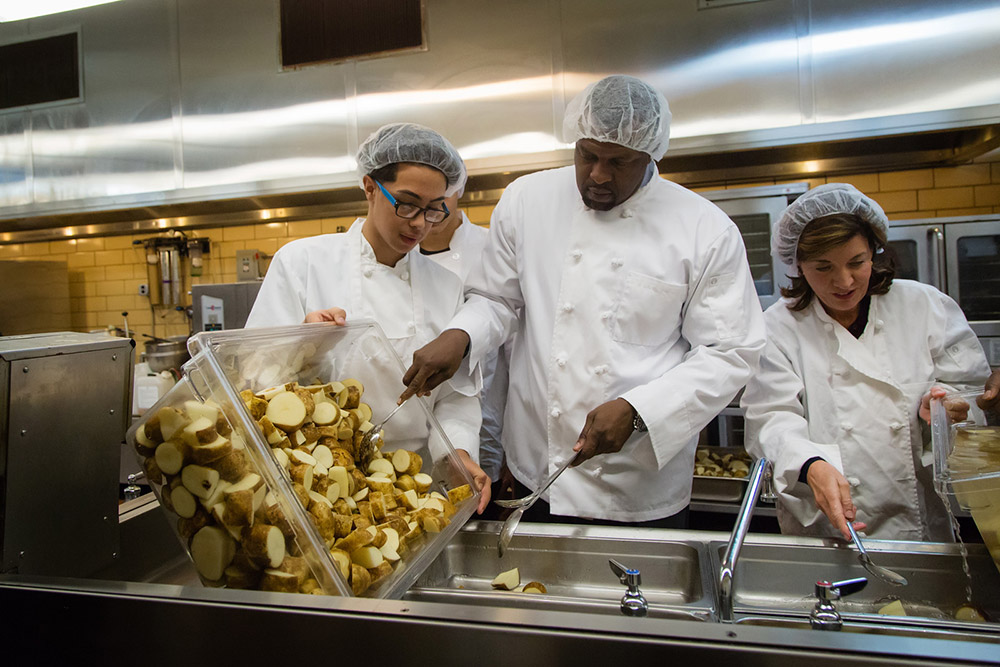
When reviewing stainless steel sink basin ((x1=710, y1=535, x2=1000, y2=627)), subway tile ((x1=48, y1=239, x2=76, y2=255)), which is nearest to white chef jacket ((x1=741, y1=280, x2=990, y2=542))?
stainless steel sink basin ((x1=710, y1=535, x2=1000, y2=627))

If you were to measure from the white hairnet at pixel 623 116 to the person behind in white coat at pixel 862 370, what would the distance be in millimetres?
414

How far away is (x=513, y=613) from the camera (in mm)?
709

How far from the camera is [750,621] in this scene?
3.17 ft

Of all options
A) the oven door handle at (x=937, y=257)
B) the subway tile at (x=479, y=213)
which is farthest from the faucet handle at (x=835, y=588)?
the subway tile at (x=479, y=213)

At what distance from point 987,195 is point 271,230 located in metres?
4.12

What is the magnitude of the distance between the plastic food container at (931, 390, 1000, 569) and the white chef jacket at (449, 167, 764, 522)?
0.43 metres

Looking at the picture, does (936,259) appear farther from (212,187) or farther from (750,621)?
(212,187)

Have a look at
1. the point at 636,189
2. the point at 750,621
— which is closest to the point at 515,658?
the point at 750,621

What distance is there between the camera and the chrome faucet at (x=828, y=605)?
2.81ft

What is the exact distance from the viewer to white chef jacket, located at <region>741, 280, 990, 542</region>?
1.56 meters

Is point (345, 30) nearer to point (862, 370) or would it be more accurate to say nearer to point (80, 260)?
point (80, 260)

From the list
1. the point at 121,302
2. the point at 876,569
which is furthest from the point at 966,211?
the point at 121,302

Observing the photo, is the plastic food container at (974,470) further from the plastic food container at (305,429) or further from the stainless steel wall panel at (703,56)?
the stainless steel wall panel at (703,56)

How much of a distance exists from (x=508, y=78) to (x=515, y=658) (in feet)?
11.3
